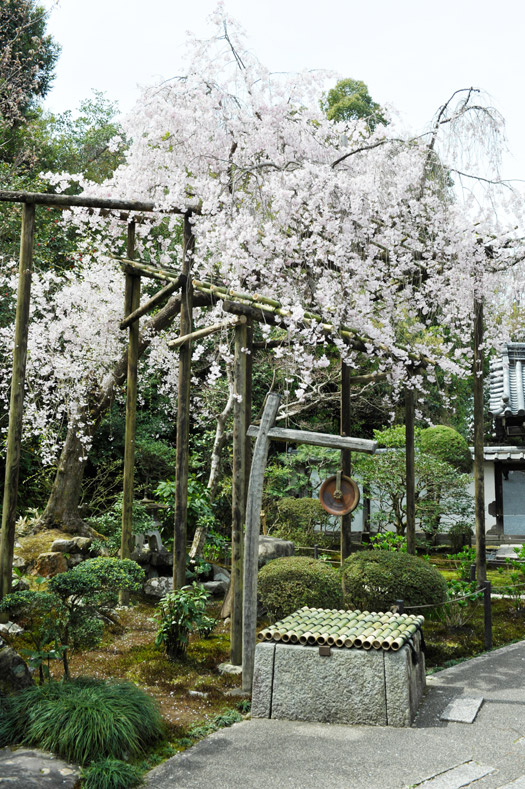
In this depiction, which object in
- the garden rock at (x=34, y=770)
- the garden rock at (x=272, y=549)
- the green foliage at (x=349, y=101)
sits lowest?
the garden rock at (x=34, y=770)

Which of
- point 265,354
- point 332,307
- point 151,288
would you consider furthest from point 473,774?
point 265,354

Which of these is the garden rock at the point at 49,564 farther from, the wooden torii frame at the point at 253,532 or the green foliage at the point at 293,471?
the green foliage at the point at 293,471

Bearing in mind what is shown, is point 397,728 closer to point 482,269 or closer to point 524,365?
point 482,269

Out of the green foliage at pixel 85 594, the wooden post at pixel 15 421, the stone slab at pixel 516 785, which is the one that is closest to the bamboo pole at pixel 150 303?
the wooden post at pixel 15 421

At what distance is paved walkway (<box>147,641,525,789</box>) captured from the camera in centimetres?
481

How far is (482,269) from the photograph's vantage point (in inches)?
401

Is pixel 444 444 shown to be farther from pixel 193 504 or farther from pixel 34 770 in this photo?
pixel 34 770

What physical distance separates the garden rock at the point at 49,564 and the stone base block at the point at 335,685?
4847 millimetres

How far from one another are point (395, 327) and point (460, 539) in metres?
9.02

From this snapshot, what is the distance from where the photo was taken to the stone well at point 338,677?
595cm

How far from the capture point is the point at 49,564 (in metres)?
10.1

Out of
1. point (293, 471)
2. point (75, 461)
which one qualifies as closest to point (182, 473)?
point (75, 461)

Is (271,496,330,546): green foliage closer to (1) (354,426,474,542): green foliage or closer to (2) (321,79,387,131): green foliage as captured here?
(1) (354,426,474,542): green foliage

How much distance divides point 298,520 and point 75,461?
15.9 ft
